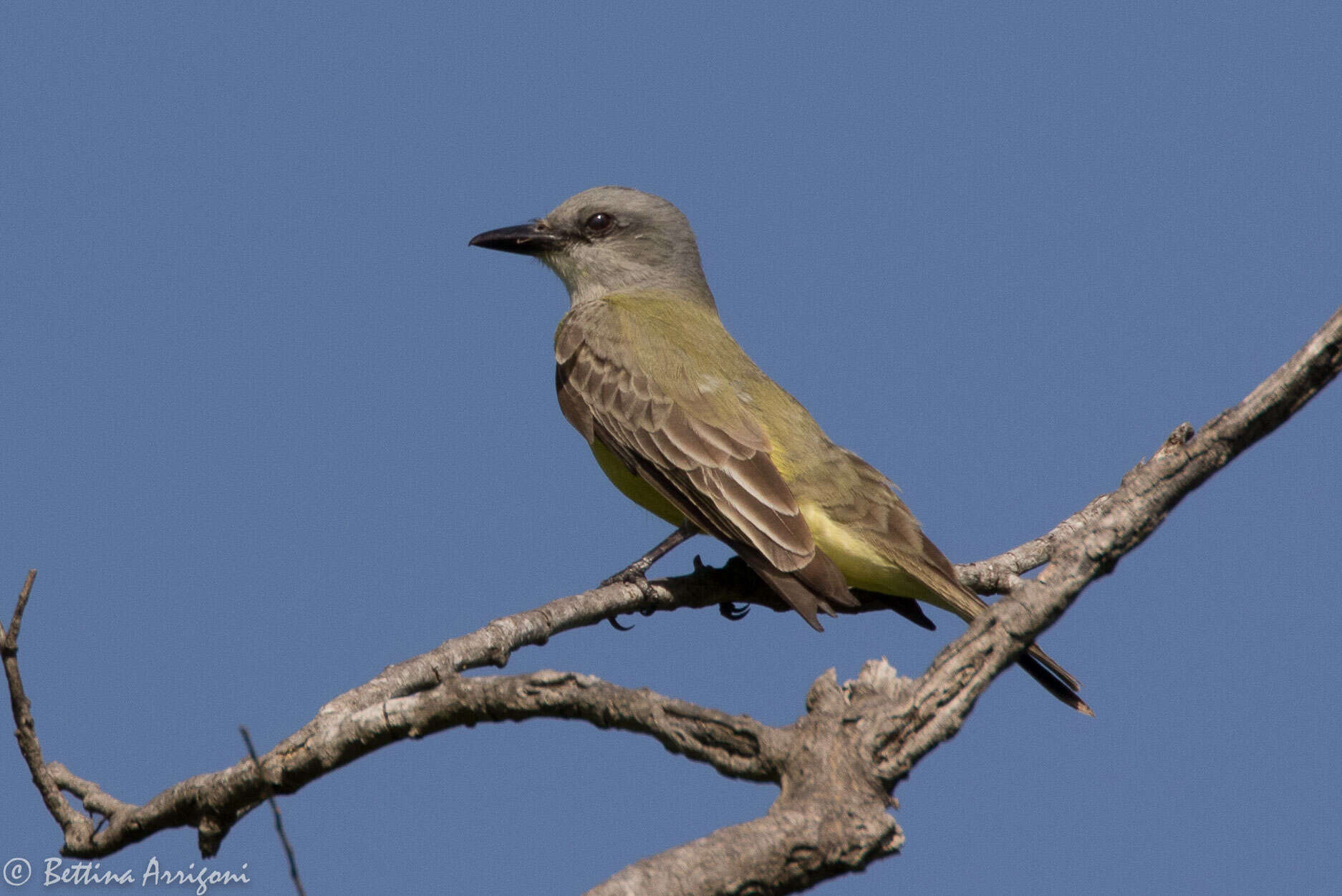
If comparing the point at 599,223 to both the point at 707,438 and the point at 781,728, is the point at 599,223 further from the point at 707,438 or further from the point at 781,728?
the point at 781,728

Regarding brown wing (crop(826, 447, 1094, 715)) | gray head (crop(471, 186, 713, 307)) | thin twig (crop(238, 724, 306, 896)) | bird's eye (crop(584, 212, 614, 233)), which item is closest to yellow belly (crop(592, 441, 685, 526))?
brown wing (crop(826, 447, 1094, 715))

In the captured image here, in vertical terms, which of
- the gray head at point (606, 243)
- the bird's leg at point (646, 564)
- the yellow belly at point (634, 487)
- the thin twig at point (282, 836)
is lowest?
the thin twig at point (282, 836)

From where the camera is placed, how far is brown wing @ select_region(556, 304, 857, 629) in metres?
6.95

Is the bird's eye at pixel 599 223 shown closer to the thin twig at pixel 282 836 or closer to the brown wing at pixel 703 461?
the brown wing at pixel 703 461

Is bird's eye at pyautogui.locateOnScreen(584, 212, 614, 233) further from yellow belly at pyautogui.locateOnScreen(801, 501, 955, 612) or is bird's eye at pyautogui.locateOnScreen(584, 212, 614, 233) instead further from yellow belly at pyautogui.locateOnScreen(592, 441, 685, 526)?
yellow belly at pyautogui.locateOnScreen(801, 501, 955, 612)

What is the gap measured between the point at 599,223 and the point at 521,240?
64cm

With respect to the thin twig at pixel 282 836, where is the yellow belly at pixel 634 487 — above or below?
above

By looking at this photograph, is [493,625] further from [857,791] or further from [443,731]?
[857,791]

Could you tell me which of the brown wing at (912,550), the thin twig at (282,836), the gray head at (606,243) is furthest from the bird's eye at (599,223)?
the thin twig at (282,836)

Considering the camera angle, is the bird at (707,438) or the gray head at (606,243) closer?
the bird at (707,438)

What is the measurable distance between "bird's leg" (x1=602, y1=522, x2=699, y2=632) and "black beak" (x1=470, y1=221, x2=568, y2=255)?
117 inches

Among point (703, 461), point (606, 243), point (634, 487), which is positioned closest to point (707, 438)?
point (703, 461)

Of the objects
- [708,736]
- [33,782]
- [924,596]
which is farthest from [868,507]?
[33,782]

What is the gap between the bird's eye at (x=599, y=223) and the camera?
31.6 ft
